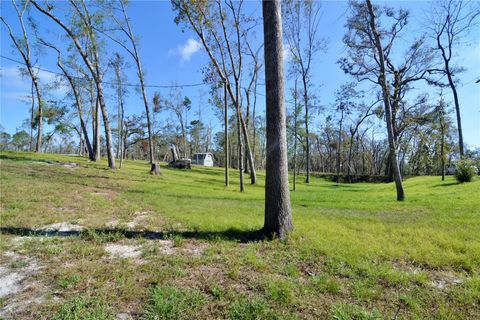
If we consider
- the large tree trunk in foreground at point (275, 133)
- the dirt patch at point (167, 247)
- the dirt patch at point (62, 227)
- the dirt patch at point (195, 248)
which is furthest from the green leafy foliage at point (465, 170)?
the dirt patch at point (62, 227)

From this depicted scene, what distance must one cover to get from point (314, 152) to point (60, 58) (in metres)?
49.7

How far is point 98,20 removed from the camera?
15.7 meters

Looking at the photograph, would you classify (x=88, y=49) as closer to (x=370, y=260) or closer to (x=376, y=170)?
(x=370, y=260)

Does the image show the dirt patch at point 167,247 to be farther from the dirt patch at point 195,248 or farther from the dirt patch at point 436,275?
the dirt patch at point 436,275

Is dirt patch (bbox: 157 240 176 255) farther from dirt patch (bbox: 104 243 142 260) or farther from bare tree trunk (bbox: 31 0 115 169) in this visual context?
bare tree trunk (bbox: 31 0 115 169)

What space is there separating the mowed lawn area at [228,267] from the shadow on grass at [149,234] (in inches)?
0.9

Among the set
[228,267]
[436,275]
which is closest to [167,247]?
[228,267]

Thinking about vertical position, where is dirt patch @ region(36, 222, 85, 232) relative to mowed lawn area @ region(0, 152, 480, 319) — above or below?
above

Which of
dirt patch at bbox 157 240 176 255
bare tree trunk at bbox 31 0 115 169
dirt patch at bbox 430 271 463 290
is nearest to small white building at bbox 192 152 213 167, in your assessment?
bare tree trunk at bbox 31 0 115 169

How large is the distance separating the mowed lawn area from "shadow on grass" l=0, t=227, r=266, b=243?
0.02 metres

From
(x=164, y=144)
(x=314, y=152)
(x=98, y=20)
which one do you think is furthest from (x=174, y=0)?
(x=314, y=152)

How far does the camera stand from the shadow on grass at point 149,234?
4.94 meters

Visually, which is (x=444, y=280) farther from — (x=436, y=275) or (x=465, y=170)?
(x=465, y=170)

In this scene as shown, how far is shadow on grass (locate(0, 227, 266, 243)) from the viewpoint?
4.94 meters
